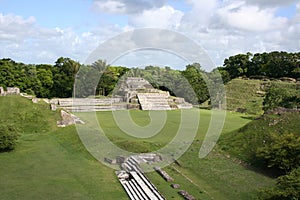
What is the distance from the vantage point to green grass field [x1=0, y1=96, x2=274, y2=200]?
1541cm

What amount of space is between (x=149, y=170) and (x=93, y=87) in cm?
3569

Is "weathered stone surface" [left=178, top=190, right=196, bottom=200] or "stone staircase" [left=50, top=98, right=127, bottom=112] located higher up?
"stone staircase" [left=50, top=98, right=127, bottom=112]

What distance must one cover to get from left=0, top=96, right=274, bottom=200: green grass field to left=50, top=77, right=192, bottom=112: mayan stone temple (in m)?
16.5

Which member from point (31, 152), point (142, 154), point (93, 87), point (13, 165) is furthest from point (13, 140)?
point (93, 87)

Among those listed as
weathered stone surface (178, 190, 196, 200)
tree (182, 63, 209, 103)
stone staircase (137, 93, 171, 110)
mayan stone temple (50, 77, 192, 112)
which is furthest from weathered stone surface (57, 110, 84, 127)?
tree (182, 63, 209, 103)

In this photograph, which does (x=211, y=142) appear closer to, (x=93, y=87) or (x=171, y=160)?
(x=171, y=160)

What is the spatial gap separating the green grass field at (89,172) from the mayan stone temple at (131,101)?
16.5 m

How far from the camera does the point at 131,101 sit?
48.0 m

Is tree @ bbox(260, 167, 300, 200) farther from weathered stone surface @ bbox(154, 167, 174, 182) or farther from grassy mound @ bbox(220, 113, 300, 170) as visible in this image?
grassy mound @ bbox(220, 113, 300, 170)

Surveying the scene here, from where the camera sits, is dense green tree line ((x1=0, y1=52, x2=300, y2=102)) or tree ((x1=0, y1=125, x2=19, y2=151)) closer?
tree ((x1=0, y1=125, x2=19, y2=151))

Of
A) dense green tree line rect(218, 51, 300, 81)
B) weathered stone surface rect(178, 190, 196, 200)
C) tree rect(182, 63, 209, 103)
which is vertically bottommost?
weathered stone surface rect(178, 190, 196, 200)

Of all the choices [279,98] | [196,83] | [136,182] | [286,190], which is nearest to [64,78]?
[196,83]

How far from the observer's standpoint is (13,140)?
23.0 metres

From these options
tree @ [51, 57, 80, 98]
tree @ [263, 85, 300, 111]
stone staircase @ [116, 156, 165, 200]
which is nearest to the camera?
stone staircase @ [116, 156, 165, 200]
